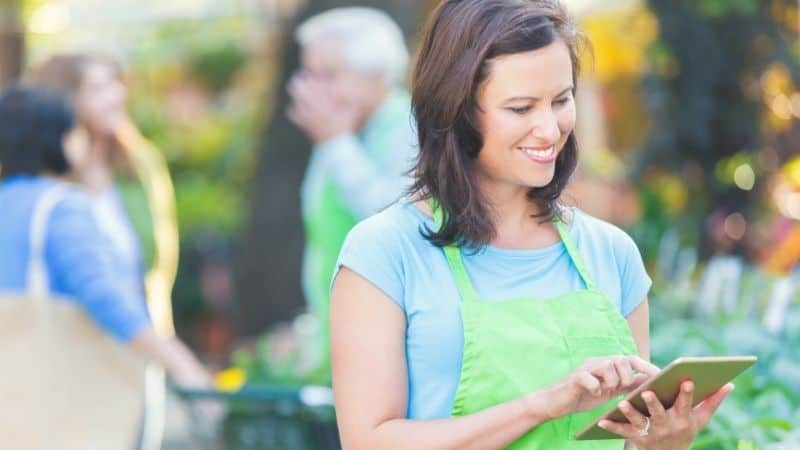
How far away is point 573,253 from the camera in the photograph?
264cm

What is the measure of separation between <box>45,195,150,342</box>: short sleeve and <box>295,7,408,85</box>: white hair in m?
1.36

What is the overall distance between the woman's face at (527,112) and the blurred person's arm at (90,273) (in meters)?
2.15

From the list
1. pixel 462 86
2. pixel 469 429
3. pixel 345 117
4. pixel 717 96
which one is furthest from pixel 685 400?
pixel 717 96

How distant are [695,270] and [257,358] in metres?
2.05

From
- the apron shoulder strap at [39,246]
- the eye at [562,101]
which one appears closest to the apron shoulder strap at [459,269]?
the eye at [562,101]

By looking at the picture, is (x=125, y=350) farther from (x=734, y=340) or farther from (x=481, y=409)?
(x=481, y=409)

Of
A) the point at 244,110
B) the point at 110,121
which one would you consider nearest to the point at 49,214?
the point at 110,121

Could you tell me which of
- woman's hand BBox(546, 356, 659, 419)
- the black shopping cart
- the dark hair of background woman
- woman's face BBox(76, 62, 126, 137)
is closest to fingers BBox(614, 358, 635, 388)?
woman's hand BBox(546, 356, 659, 419)

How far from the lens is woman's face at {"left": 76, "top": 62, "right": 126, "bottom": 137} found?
5.73 meters

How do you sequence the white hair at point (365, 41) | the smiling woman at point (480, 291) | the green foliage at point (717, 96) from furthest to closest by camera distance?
1. the green foliage at point (717, 96)
2. the white hair at point (365, 41)
3. the smiling woman at point (480, 291)

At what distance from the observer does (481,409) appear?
2.50 m

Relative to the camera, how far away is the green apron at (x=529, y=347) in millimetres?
2490

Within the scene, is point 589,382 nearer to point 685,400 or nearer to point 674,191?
point 685,400

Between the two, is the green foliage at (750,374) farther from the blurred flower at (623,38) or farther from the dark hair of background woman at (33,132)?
the blurred flower at (623,38)
